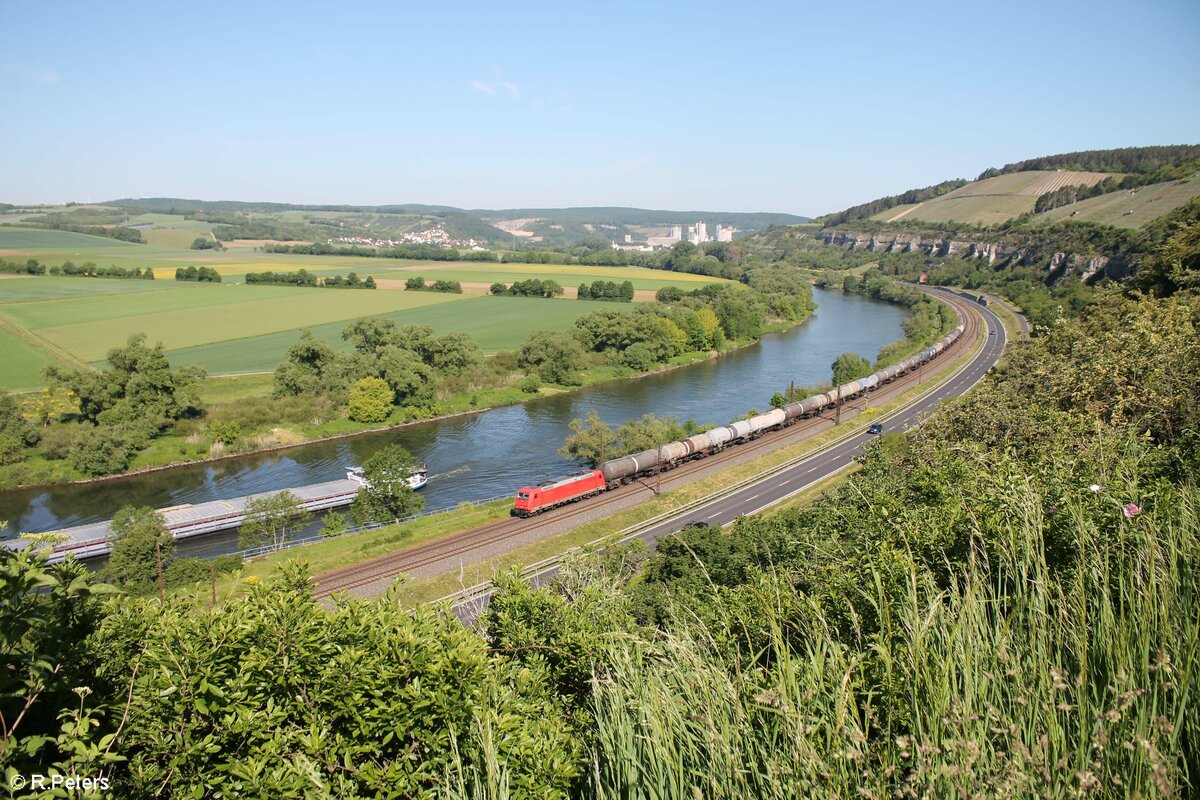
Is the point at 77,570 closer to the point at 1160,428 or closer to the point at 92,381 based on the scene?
the point at 1160,428

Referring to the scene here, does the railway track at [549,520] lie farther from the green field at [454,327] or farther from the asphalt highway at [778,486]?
the green field at [454,327]

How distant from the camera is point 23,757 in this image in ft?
14.9

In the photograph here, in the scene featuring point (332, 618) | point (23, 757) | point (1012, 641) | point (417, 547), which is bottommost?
point (417, 547)

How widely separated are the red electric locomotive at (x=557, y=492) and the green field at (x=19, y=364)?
40732 millimetres

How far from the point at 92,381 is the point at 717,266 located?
109m

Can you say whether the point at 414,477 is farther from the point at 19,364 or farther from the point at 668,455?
the point at 19,364

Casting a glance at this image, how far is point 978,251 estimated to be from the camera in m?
135

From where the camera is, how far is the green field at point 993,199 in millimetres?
149000

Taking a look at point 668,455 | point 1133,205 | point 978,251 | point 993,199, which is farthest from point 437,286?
point 993,199

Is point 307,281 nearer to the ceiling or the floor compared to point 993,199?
nearer to the floor

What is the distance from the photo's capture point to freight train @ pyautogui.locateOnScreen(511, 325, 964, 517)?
30172mm

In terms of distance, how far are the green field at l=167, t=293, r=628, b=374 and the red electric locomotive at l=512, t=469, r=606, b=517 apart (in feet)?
115

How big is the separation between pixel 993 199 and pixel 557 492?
6685 inches

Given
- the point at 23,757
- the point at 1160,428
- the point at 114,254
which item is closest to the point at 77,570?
the point at 23,757
